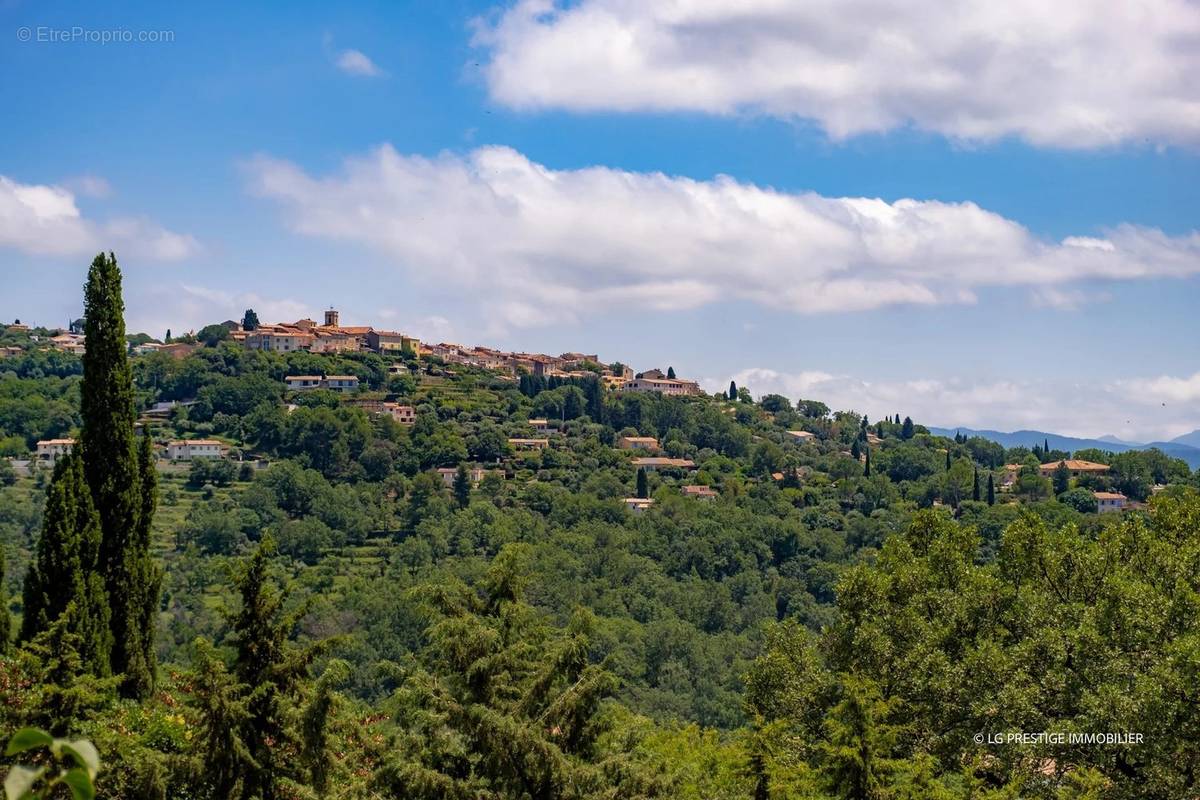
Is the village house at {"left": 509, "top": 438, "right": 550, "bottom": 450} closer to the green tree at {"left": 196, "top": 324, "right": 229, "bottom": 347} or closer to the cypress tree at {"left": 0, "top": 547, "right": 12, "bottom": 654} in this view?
the green tree at {"left": 196, "top": 324, "right": 229, "bottom": 347}

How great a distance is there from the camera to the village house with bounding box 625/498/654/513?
94.0 metres

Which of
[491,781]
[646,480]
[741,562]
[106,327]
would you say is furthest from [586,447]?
[491,781]

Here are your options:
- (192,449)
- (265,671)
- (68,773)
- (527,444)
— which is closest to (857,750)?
(265,671)

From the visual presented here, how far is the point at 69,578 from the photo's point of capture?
16844 mm

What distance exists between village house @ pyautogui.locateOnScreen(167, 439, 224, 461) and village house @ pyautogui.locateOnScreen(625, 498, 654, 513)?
36171 millimetres

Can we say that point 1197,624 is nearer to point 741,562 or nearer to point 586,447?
point 741,562

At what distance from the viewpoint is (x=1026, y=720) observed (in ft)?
48.0

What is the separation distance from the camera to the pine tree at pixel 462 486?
9126 cm

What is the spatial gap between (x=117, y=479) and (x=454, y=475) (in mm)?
79733

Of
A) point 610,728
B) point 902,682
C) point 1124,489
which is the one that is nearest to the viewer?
point 610,728

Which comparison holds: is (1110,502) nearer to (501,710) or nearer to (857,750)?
(857,750)

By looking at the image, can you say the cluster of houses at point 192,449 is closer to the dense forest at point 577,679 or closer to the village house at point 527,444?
the village house at point 527,444

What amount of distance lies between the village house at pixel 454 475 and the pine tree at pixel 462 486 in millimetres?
1037

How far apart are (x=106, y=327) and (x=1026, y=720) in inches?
624
